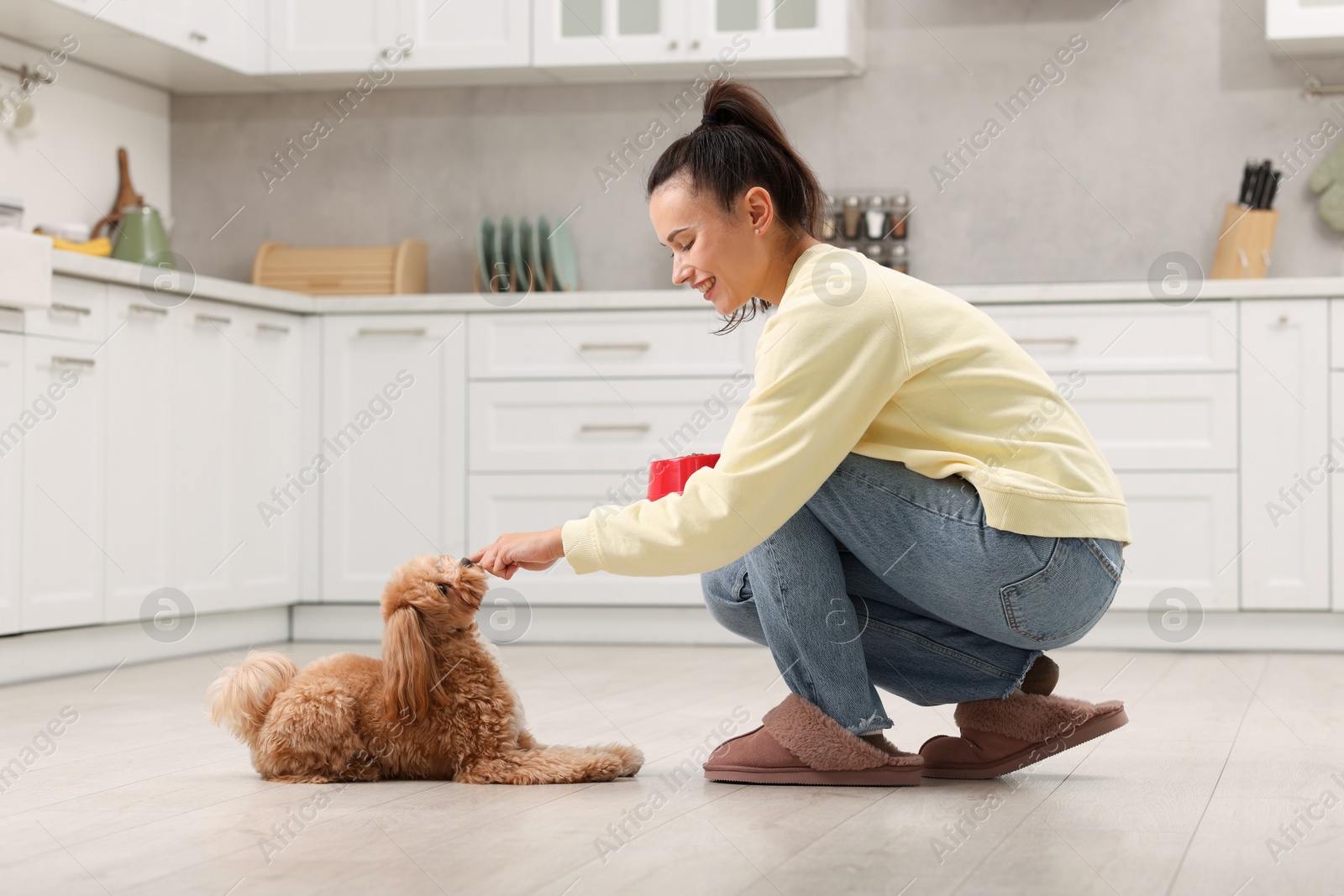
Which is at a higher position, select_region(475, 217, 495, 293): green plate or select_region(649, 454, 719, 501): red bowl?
select_region(475, 217, 495, 293): green plate

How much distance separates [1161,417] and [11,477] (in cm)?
262

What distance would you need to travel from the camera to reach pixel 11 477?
2.83 meters

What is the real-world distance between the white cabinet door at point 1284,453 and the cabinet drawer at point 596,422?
125 centimetres

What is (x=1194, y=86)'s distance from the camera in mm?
4008

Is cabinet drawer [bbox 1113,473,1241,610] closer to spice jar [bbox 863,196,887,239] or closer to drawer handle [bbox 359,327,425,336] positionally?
spice jar [bbox 863,196,887,239]

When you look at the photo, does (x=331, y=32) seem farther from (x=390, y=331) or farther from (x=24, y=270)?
(x=24, y=270)

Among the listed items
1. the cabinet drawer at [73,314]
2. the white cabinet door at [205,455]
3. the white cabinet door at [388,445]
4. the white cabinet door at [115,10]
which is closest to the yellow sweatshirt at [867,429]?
the cabinet drawer at [73,314]

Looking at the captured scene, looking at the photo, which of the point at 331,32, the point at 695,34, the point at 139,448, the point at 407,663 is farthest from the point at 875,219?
the point at 407,663

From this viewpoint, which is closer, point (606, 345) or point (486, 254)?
point (606, 345)

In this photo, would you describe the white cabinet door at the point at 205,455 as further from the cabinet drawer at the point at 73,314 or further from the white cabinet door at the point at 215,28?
the white cabinet door at the point at 215,28

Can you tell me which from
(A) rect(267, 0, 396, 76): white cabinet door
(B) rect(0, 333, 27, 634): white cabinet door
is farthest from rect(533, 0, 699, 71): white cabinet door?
(B) rect(0, 333, 27, 634): white cabinet door

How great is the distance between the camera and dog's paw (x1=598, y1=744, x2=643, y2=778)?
1783 millimetres

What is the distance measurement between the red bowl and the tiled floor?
0.37m

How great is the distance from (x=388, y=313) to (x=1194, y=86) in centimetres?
236
